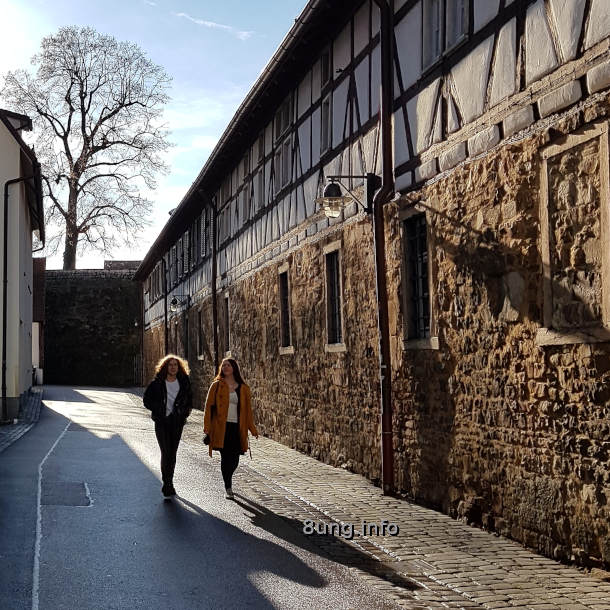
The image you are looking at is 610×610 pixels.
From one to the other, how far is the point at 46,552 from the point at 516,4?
5.95m

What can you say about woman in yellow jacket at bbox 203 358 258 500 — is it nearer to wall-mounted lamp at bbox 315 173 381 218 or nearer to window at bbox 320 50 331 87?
wall-mounted lamp at bbox 315 173 381 218

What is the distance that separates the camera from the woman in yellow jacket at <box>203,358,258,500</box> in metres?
11.1

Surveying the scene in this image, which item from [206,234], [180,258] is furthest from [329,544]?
[180,258]

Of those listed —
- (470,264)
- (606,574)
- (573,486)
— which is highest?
(470,264)

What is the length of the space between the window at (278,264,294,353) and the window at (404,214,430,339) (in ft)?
20.9

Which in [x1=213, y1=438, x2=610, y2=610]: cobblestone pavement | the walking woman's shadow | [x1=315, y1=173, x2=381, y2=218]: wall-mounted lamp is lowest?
[x1=213, y1=438, x2=610, y2=610]: cobblestone pavement

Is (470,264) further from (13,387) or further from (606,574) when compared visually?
(13,387)

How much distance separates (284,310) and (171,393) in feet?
22.9

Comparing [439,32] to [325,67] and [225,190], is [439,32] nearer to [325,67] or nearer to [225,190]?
[325,67]

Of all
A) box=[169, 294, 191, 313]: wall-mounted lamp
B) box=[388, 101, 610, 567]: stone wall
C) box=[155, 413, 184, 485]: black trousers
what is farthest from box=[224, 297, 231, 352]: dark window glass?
box=[388, 101, 610, 567]: stone wall

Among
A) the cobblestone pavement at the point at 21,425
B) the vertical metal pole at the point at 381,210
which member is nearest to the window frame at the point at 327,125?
the vertical metal pole at the point at 381,210

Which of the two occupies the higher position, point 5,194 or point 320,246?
point 5,194

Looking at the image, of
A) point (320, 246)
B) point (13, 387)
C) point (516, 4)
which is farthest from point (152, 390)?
point (13, 387)

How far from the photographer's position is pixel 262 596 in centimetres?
645
